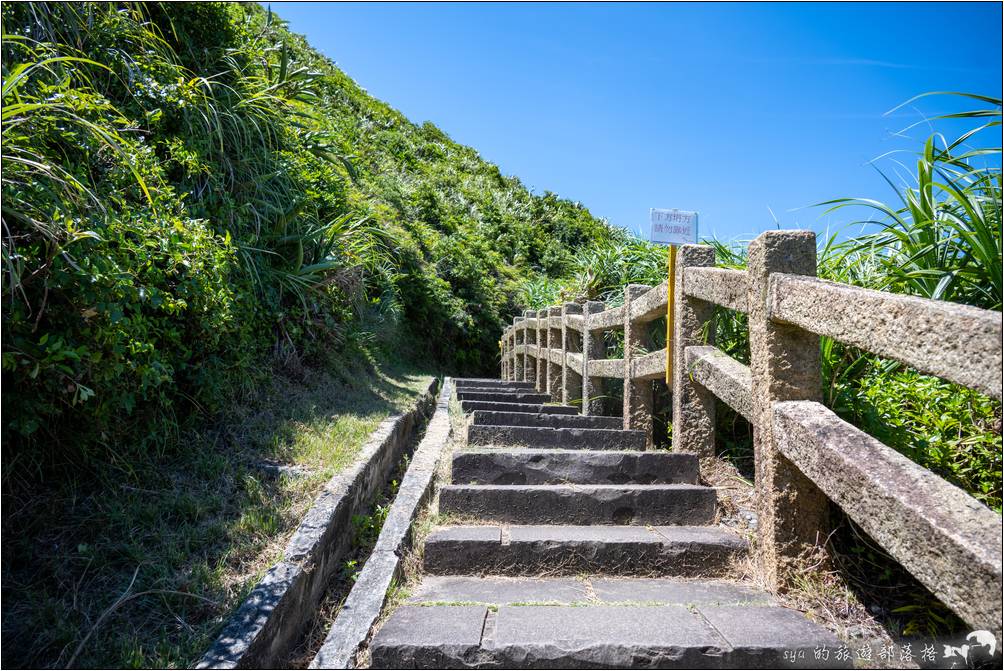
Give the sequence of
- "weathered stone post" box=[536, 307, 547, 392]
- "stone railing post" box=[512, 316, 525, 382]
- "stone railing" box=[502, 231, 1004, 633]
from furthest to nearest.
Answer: "stone railing post" box=[512, 316, 525, 382], "weathered stone post" box=[536, 307, 547, 392], "stone railing" box=[502, 231, 1004, 633]

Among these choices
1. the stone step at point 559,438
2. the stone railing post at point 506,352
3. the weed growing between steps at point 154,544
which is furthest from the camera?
the stone railing post at point 506,352

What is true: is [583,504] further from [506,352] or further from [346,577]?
[506,352]

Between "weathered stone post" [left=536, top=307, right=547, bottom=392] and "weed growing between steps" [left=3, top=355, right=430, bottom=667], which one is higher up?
"weathered stone post" [left=536, top=307, right=547, bottom=392]

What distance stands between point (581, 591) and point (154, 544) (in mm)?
1971

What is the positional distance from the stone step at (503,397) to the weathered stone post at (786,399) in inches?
186

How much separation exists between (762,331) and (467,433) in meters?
2.42

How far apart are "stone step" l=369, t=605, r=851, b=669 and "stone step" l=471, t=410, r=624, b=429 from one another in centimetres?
264

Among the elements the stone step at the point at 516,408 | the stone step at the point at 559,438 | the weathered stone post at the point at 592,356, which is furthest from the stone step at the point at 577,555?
the stone step at the point at 516,408

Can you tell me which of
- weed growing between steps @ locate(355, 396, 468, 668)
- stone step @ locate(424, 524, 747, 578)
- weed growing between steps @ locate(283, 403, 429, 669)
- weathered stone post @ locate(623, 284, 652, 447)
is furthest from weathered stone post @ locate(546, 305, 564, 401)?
stone step @ locate(424, 524, 747, 578)

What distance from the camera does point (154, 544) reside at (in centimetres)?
291

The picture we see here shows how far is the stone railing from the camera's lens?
5.25 feet

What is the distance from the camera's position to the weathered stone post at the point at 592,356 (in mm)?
5574

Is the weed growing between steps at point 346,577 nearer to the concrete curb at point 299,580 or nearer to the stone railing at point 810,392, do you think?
the concrete curb at point 299,580

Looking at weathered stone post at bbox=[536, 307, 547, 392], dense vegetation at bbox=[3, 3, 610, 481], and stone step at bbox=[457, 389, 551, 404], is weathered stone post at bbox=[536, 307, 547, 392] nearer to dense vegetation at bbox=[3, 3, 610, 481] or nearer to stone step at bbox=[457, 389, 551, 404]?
stone step at bbox=[457, 389, 551, 404]
